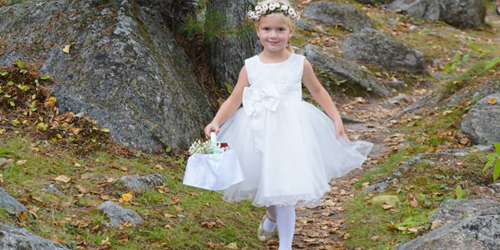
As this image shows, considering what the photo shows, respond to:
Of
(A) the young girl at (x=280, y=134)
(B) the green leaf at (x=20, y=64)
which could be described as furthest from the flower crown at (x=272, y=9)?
(B) the green leaf at (x=20, y=64)

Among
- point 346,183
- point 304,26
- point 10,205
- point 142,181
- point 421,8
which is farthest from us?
point 421,8

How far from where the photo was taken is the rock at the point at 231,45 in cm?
671

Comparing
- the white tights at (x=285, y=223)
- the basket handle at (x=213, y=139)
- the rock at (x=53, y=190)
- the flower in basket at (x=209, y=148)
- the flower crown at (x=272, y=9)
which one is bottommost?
the white tights at (x=285, y=223)

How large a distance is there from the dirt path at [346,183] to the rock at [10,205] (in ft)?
6.20

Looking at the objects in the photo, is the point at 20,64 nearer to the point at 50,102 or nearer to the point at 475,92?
the point at 50,102

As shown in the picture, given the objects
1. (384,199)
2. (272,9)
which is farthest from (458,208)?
(272,9)

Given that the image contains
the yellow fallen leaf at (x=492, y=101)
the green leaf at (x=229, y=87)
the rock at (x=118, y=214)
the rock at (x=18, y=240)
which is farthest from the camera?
the green leaf at (x=229, y=87)

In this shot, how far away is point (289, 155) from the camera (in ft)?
13.3

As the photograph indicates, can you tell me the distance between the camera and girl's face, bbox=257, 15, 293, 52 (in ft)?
13.7

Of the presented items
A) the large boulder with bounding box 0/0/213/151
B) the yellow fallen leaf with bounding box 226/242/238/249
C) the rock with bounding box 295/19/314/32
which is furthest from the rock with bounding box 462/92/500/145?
the rock with bounding box 295/19/314/32

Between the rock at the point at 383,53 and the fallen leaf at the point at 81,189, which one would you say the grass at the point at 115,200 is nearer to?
the fallen leaf at the point at 81,189

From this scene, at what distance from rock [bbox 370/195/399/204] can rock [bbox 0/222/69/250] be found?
2928mm

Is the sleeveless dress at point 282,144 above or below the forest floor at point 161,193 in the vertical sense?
above

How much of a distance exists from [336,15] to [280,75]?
8831 mm
